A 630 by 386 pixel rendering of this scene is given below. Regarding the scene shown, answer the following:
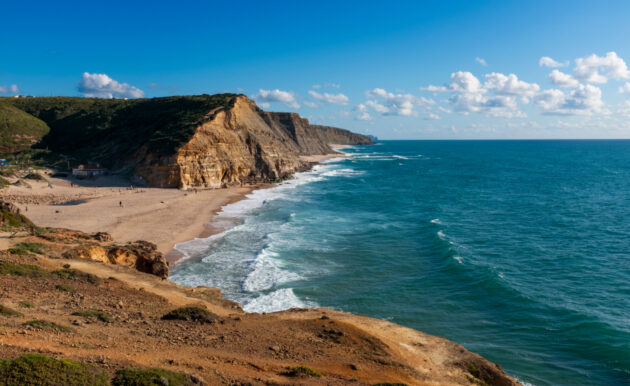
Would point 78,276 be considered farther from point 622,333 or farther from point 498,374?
point 622,333

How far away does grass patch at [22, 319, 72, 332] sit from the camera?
1076 cm

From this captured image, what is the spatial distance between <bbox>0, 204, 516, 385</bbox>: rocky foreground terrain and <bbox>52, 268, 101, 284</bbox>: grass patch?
0.16ft

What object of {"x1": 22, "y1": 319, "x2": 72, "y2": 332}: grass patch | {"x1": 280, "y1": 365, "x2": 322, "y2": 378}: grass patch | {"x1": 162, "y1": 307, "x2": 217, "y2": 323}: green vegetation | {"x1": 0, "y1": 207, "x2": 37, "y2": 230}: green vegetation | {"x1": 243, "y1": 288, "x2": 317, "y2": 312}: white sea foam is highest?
{"x1": 0, "y1": 207, "x2": 37, "y2": 230}: green vegetation

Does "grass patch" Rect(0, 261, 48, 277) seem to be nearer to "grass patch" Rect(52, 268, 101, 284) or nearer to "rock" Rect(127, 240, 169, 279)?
"grass patch" Rect(52, 268, 101, 284)

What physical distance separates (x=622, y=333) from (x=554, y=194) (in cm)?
4457

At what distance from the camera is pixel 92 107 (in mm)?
94250

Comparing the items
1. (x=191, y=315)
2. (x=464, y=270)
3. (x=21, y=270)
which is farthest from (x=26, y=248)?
(x=464, y=270)

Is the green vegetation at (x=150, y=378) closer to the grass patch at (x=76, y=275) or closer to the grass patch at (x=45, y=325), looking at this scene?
the grass patch at (x=45, y=325)

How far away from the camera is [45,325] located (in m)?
11.0

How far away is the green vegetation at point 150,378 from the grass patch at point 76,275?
906 centimetres

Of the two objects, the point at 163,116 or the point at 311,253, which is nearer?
the point at 311,253

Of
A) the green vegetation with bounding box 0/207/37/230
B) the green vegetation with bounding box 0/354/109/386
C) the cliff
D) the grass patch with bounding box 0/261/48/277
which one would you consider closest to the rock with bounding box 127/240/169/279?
the grass patch with bounding box 0/261/48/277

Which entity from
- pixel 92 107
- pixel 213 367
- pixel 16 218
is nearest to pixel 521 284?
pixel 213 367

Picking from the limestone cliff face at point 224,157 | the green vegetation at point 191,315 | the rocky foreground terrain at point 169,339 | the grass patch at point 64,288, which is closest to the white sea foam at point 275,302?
the rocky foreground terrain at point 169,339
